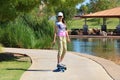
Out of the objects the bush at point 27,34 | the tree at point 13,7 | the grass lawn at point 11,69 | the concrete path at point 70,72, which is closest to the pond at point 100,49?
the bush at point 27,34

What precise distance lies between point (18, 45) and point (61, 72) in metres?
12.7

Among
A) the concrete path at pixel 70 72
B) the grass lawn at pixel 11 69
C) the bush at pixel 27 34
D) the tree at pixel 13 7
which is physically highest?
the tree at pixel 13 7

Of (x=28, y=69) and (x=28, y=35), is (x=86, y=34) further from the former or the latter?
(x=28, y=69)

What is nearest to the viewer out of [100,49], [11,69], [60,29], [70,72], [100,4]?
[70,72]

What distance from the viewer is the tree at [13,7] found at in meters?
15.8

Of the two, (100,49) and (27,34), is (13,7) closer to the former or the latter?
(27,34)

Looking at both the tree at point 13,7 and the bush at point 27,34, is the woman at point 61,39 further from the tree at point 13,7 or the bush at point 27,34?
the bush at point 27,34

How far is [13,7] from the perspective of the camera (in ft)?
53.5

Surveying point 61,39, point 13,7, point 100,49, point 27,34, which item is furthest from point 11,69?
point 100,49

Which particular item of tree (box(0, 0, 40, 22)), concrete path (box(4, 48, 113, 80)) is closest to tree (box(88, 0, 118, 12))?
tree (box(0, 0, 40, 22))

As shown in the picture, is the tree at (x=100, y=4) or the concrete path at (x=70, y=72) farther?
the tree at (x=100, y=4)

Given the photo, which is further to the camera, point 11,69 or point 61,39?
point 11,69

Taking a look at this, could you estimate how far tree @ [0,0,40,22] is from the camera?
15773 mm

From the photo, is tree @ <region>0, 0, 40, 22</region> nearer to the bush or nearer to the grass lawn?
the grass lawn
